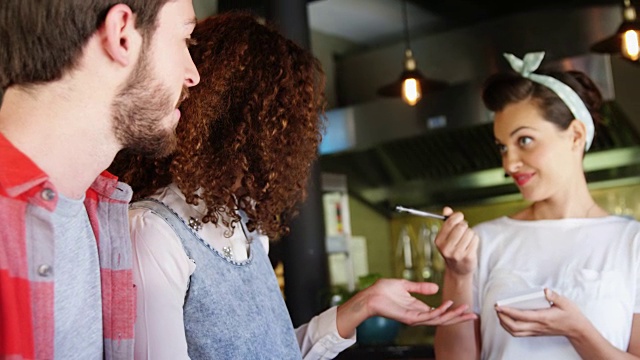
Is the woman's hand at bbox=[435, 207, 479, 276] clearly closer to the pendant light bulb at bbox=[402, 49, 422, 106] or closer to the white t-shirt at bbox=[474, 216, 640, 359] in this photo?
the white t-shirt at bbox=[474, 216, 640, 359]

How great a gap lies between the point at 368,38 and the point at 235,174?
4.59m

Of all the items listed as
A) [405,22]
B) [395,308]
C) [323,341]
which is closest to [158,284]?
[323,341]

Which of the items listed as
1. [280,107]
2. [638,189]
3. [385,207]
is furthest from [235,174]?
[385,207]

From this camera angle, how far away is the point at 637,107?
14.8ft

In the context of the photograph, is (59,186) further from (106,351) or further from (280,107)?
(280,107)

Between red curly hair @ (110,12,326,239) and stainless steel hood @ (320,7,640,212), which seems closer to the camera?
red curly hair @ (110,12,326,239)

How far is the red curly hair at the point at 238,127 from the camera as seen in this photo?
1.47 m

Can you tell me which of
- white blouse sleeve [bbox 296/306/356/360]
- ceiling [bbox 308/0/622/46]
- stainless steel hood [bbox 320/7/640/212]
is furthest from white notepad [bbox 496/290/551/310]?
ceiling [bbox 308/0/622/46]

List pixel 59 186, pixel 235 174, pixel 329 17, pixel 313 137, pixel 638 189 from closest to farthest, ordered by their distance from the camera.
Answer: pixel 59 186 < pixel 235 174 < pixel 313 137 < pixel 638 189 < pixel 329 17

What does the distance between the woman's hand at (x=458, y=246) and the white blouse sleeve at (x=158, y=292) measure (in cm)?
88


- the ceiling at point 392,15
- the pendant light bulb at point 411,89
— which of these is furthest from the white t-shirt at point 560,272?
the ceiling at point 392,15

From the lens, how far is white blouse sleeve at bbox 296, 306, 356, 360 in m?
1.73

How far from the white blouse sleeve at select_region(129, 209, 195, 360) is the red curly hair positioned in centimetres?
15

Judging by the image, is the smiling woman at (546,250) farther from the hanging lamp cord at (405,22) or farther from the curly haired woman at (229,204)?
the hanging lamp cord at (405,22)
